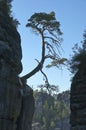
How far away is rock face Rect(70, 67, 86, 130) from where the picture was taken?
571 inches

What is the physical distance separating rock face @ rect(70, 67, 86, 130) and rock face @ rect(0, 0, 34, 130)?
8.19 m

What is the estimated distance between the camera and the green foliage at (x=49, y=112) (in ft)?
349

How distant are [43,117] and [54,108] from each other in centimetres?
540

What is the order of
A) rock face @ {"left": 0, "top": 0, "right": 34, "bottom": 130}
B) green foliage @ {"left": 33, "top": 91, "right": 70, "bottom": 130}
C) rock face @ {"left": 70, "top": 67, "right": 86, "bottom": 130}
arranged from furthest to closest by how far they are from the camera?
green foliage @ {"left": 33, "top": 91, "right": 70, "bottom": 130}, rock face @ {"left": 0, "top": 0, "right": 34, "bottom": 130}, rock face @ {"left": 70, "top": 67, "right": 86, "bottom": 130}

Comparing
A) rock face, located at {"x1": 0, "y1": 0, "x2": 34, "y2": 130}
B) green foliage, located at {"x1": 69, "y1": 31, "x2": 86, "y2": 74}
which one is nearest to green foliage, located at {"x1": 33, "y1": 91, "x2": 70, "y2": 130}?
rock face, located at {"x1": 0, "y1": 0, "x2": 34, "y2": 130}

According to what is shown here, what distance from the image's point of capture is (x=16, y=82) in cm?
2455

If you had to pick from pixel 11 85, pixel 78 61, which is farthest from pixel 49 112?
pixel 78 61

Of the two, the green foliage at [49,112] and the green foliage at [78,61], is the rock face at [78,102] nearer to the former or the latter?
the green foliage at [78,61]

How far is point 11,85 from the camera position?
23.6m

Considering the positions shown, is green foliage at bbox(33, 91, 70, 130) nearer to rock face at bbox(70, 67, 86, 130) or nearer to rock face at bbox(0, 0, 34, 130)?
rock face at bbox(0, 0, 34, 130)

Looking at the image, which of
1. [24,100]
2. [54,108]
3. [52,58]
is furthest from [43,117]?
[24,100]

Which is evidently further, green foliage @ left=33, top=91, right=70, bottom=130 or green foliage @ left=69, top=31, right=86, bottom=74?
green foliage @ left=33, top=91, right=70, bottom=130

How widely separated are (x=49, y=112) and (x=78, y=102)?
94298mm

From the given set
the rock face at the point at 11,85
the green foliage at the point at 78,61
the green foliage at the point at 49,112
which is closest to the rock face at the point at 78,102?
the green foliage at the point at 78,61
